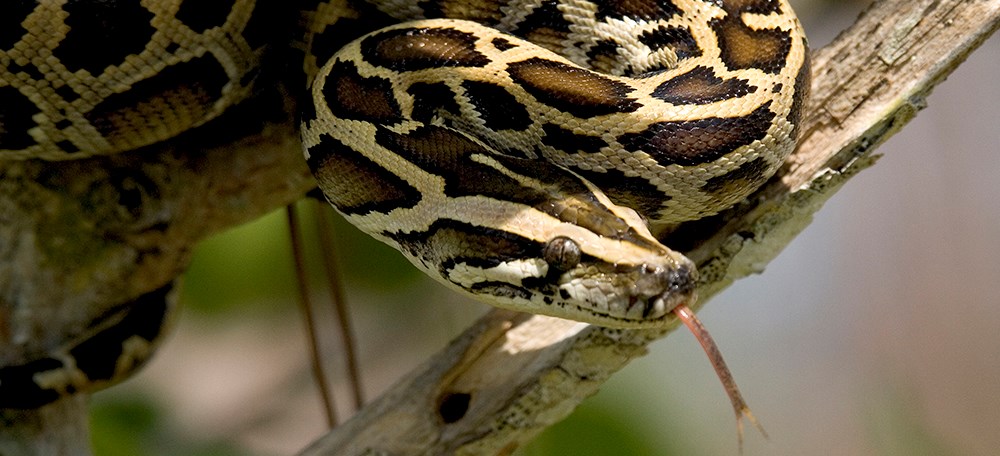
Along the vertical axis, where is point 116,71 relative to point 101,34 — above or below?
below

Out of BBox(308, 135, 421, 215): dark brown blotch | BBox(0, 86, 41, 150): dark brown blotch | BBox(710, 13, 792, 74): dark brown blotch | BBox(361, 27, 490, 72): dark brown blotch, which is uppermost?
BBox(710, 13, 792, 74): dark brown blotch

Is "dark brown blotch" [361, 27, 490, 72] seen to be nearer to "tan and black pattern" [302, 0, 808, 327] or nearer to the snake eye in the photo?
"tan and black pattern" [302, 0, 808, 327]

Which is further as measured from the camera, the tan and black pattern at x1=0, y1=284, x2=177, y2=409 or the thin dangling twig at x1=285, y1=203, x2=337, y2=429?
the thin dangling twig at x1=285, y1=203, x2=337, y2=429

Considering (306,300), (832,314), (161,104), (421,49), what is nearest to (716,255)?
(421,49)

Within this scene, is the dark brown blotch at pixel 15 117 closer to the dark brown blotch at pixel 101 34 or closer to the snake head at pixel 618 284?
the dark brown blotch at pixel 101 34

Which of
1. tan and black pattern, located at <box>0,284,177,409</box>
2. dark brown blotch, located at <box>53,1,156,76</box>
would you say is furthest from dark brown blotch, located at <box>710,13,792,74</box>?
tan and black pattern, located at <box>0,284,177,409</box>

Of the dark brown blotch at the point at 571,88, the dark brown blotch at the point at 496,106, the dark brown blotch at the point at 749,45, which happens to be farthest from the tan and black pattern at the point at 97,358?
the dark brown blotch at the point at 749,45

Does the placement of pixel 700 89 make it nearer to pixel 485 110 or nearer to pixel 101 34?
pixel 485 110

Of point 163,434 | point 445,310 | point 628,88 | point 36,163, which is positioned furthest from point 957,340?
point 36,163

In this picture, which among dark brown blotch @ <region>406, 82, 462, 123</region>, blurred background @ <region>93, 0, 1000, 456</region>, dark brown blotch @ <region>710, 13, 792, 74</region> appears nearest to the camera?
dark brown blotch @ <region>710, 13, 792, 74</region>
